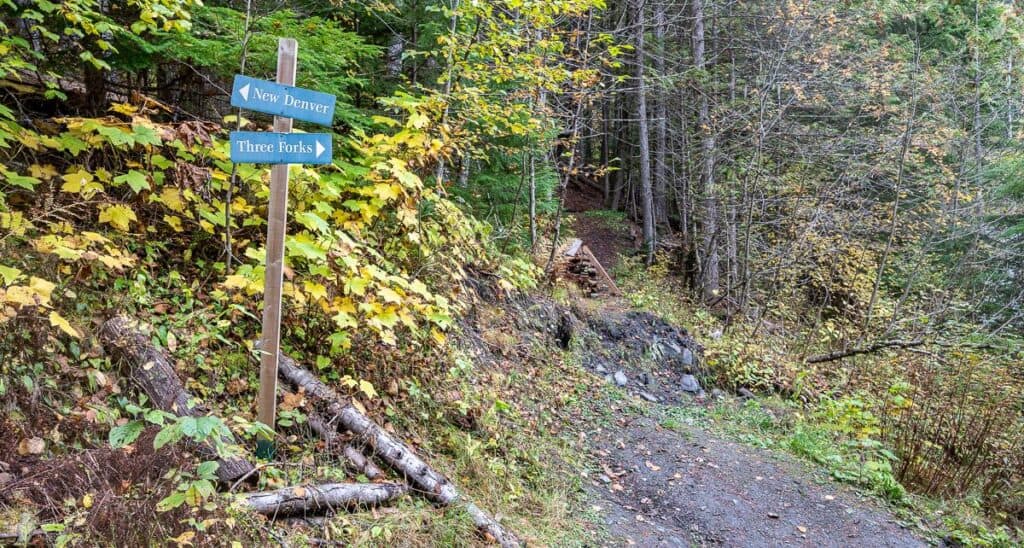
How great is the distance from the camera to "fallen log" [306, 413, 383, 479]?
3.40 m

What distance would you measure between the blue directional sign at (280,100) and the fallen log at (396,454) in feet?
5.98

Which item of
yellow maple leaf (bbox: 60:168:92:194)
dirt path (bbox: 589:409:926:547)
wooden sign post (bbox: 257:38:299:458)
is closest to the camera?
wooden sign post (bbox: 257:38:299:458)

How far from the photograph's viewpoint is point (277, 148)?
2.84m

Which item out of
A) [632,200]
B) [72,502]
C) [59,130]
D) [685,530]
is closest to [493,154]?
[59,130]

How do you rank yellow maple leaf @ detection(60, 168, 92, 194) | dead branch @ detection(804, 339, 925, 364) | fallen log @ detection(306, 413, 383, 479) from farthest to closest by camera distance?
dead branch @ detection(804, 339, 925, 364) < yellow maple leaf @ detection(60, 168, 92, 194) < fallen log @ detection(306, 413, 383, 479)

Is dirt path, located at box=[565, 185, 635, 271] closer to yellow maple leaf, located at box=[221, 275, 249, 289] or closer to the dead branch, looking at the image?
the dead branch

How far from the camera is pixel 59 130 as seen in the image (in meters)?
4.70

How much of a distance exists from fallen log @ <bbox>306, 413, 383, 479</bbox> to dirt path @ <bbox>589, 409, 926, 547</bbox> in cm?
212

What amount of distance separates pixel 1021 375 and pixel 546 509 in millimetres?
7540

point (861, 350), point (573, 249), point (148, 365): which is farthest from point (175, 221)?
point (861, 350)

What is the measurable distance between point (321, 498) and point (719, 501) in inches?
154

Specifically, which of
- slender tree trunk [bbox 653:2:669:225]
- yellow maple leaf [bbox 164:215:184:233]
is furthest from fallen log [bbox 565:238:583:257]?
yellow maple leaf [bbox 164:215:184:233]

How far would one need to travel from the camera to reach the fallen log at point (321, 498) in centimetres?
278

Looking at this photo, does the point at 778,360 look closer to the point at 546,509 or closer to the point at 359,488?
the point at 546,509
